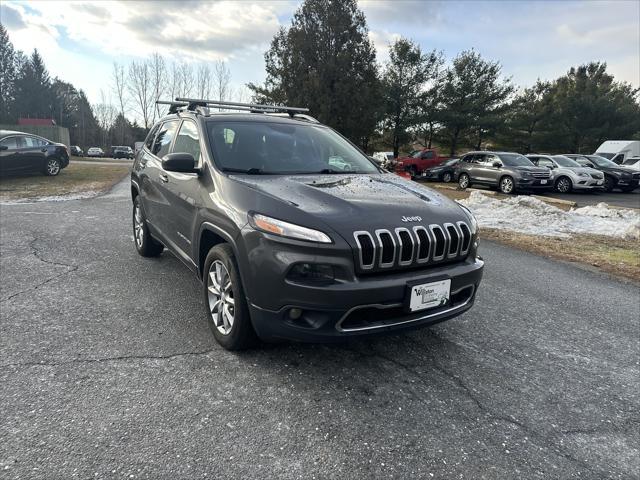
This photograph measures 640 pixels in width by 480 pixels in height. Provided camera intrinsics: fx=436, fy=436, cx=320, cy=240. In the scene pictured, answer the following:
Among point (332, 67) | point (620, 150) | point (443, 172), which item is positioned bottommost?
point (443, 172)

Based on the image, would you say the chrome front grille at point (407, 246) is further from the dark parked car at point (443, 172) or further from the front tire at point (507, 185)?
the dark parked car at point (443, 172)

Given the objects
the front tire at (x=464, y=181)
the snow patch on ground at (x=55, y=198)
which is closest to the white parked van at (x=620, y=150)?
the front tire at (x=464, y=181)

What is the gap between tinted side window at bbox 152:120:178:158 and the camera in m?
4.59

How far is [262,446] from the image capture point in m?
2.22

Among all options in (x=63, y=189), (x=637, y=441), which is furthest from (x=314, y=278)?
(x=63, y=189)

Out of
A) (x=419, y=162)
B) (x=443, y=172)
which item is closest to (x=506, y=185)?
(x=443, y=172)

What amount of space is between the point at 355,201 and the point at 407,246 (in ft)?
1.57

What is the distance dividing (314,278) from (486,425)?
1289 millimetres

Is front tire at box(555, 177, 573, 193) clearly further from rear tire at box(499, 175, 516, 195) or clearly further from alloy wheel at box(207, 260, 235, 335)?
alloy wheel at box(207, 260, 235, 335)

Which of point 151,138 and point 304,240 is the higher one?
point 151,138

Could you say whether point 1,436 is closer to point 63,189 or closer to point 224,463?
point 224,463

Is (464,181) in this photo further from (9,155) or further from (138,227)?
(9,155)

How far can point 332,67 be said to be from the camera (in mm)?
25234

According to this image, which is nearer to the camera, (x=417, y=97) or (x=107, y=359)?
(x=107, y=359)
